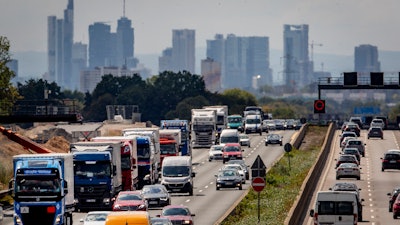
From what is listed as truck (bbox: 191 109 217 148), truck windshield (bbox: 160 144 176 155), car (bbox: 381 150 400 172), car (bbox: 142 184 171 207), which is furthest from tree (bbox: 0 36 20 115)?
car (bbox: 142 184 171 207)

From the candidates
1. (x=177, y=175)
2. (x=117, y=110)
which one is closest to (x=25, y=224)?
(x=177, y=175)

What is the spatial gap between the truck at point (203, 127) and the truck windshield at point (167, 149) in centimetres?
2698

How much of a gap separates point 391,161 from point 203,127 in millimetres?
27758

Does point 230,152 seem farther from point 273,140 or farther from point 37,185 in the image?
point 37,185

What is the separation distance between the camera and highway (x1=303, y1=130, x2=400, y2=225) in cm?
5981

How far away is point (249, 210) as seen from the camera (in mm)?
60125

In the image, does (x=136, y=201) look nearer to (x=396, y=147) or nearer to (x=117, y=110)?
(x=396, y=147)

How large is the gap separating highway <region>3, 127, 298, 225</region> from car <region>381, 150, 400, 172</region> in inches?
496

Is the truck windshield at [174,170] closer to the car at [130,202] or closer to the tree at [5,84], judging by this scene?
the car at [130,202]

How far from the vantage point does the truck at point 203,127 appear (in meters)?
116

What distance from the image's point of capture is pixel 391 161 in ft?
309

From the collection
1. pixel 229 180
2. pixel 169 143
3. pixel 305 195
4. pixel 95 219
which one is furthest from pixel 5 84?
pixel 95 219

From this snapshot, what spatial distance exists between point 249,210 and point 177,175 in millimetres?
13090

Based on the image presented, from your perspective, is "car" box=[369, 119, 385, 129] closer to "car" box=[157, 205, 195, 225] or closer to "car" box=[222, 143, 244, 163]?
"car" box=[222, 143, 244, 163]
